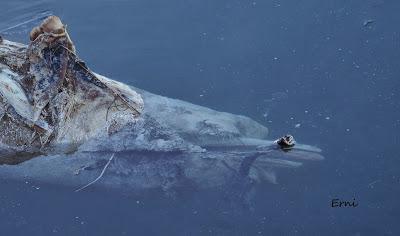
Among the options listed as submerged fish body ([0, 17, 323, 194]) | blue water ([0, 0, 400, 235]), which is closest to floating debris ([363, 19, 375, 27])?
blue water ([0, 0, 400, 235])

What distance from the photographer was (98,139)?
5.65m

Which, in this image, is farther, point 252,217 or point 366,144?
point 366,144

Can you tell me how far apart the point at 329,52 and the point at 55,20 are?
10.6 ft

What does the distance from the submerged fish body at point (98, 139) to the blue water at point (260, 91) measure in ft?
0.57

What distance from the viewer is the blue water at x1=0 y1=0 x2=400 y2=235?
536cm

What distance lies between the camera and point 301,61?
663 cm

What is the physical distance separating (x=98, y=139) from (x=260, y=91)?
1.92 m

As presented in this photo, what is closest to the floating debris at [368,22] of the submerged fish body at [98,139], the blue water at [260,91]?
the blue water at [260,91]

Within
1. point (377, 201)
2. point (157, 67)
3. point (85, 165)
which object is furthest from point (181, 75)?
point (377, 201)

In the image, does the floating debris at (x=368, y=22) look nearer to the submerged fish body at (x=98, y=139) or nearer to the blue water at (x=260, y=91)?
the blue water at (x=260, y=91)

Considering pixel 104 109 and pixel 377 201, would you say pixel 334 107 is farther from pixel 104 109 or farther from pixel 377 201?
pixel 104 109

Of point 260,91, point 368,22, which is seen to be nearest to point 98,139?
point 260,91

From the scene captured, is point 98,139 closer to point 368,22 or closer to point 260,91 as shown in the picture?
point 260,91

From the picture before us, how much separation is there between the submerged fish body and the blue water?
0.57 ft
